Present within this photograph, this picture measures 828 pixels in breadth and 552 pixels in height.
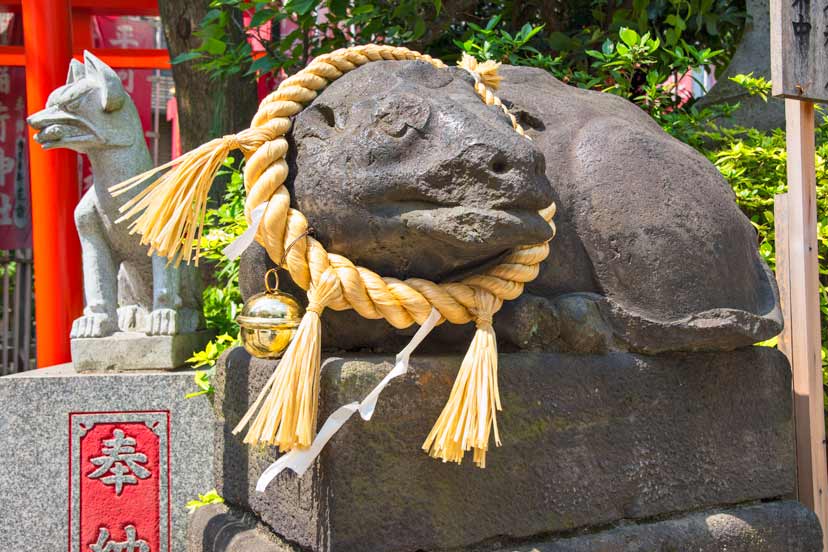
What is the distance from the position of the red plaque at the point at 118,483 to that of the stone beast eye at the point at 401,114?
6.66 feet

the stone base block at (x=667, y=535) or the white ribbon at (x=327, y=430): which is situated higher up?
the white ribbon at (x=327, y=430)

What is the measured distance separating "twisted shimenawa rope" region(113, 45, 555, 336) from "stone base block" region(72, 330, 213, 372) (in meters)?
1.75

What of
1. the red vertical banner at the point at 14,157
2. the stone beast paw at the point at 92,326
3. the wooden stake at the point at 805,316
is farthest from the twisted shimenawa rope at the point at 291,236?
the red vertical banner at the point at 14,157

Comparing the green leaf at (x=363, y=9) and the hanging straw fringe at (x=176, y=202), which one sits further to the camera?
the green leaf at (x=363, y=9)

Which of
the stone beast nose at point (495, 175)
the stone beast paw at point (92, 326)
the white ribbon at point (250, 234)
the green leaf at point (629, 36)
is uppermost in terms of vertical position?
the green leaf at point (629, 36)

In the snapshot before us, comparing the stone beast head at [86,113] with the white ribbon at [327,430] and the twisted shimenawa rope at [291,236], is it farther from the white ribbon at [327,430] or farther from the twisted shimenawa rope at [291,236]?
the white ribbon at [327,430]

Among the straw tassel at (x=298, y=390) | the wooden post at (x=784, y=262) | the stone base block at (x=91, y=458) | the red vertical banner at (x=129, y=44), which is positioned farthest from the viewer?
the red vertical banner at (x=129, y=44)

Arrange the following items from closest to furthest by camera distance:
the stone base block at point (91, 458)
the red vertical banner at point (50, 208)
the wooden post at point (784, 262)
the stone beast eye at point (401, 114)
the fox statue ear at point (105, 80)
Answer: the stone beast eye at point (401, 114), the wooden post at point (784, 262), the stone base block at point (91, 458), the fox statue ear at point (105, 80), the red vertical banner at point (50, 208)

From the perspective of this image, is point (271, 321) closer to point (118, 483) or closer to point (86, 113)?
point (118, 483)

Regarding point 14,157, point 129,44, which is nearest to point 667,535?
point 14,157

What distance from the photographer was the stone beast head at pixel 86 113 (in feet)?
10.2

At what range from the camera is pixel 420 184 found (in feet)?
4.48

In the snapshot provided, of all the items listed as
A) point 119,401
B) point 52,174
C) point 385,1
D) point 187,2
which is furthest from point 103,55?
point 119,401

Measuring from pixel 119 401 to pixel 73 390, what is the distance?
6.5 inches
